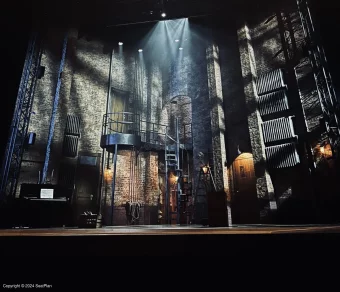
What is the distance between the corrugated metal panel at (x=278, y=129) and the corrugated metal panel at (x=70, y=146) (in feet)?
27.0

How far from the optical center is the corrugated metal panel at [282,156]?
26.4 ft

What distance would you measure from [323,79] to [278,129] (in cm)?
A: 223

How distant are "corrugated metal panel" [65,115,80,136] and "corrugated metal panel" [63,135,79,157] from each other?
7.9 inches

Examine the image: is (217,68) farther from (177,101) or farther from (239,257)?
(239,257)

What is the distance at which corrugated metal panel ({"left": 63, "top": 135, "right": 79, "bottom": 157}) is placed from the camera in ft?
32.4

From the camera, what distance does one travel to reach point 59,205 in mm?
6543

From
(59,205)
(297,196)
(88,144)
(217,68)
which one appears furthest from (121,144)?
(297,196)

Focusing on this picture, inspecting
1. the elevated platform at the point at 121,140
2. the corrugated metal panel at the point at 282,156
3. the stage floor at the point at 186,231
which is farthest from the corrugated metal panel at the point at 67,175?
the corrugated metal panel at the point at 282,156

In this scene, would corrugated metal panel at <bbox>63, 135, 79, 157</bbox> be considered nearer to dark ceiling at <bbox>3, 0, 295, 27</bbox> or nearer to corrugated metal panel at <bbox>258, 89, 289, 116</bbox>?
dark ceiling at <bbox>3, 0, 295, 27</bbox>

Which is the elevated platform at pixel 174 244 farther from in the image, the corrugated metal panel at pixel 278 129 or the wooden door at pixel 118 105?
the wooden door at pixel 118 105

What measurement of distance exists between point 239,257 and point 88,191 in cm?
975

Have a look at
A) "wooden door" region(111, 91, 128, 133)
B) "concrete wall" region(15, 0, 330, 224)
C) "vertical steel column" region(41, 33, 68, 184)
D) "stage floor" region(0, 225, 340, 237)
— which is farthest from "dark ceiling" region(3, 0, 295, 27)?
"stage floor" region(0, 225, 340, 237)

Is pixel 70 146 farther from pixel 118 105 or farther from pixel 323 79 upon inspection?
pixel 323 79

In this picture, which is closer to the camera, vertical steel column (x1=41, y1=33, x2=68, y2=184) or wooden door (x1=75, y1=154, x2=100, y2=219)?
vertical steel column (x1=41, y1=33, x2=68, y2=184)
